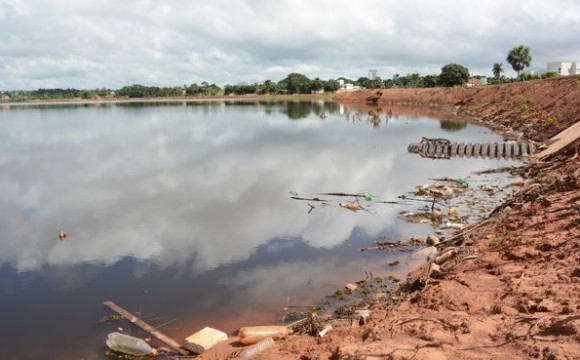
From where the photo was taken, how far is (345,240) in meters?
13.1

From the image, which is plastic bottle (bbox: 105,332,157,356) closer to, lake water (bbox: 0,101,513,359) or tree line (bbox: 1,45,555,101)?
lake water (bbox: 0,101,513,359)

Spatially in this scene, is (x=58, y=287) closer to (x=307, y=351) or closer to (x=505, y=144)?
(x=307, y=351)

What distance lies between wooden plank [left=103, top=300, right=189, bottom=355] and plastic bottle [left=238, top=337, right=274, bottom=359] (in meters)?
1.17

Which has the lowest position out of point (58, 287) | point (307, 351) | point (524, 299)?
point (58, 287)

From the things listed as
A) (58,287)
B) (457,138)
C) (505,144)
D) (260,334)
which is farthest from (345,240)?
(457,138)

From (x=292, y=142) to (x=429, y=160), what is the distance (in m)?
12.2

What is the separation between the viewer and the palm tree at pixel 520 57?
7581 cm

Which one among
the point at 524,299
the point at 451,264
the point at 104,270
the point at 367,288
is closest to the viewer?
the point at 524,299

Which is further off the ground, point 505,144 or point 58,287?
point 505,144

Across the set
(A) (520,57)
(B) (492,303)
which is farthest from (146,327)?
(A) (520,57)

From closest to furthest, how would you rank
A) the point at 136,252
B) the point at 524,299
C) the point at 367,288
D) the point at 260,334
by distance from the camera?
the point at 524,299
the point at 260,334
the point at 367,288
the point at 136,252

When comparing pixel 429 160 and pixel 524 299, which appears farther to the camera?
pixel 429 160

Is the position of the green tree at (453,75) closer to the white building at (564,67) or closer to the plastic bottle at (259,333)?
the white building at (564,67)

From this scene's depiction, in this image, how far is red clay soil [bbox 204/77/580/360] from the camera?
17.0ft
